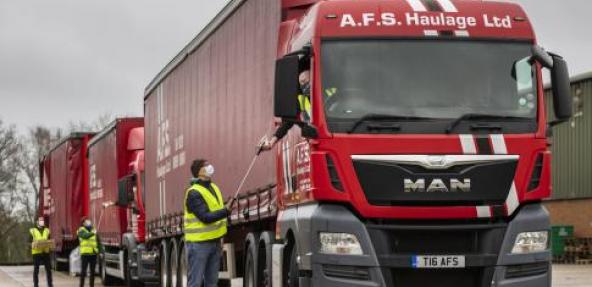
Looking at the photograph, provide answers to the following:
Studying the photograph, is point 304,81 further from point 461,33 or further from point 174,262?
point 174,262

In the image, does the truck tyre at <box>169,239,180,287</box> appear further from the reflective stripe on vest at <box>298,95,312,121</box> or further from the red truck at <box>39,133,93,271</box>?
the red truck at <box>39,133,93,271</box>

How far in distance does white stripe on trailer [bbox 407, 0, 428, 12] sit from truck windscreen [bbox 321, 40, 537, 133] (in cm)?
38

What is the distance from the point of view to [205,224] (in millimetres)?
13703

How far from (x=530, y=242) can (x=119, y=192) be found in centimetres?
1666

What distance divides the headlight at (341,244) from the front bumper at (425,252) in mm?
45

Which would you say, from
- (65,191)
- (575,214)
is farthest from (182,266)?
(575,214)

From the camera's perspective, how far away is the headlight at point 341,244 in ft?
34.3

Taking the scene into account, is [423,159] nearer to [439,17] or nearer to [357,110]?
[357,110]

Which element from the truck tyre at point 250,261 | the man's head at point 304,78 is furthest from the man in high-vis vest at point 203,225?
the man's head at point 304,78

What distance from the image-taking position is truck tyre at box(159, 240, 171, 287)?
800 inches

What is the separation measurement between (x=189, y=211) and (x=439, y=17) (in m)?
4.13

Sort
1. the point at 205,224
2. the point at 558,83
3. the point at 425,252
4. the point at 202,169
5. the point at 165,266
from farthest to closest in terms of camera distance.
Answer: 1. the point at 165,266
2. the point at 205,224
3. the point at 202,169
4. the point at 558,83
5. the point at 425,252

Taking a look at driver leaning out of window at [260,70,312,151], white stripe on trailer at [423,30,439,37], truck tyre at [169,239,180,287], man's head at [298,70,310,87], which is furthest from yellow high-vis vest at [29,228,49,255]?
white stripe on trailer at [423,30,439,37]

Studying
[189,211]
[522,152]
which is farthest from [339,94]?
[189,211]
